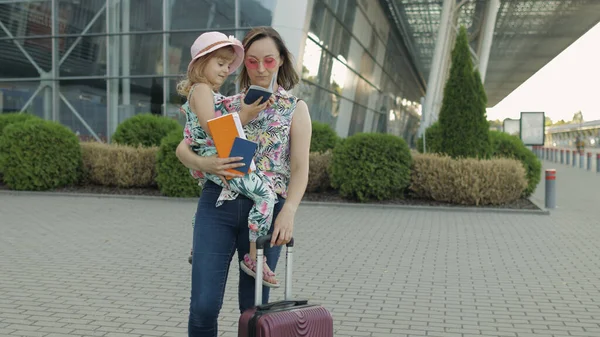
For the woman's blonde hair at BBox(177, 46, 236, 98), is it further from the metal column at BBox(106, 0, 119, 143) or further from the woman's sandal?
the metal column at BBox(106, 0, 119, 143)

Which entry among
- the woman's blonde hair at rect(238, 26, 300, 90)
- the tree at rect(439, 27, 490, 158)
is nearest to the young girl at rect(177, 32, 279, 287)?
the woman's blonde hair at rect(238, 26, 300, 90)

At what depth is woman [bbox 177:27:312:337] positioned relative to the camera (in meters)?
3.23

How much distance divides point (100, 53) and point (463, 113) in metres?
12.2

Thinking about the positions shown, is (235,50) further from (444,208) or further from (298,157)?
(444,208)

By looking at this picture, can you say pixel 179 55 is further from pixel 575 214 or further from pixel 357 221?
pixel 575 214

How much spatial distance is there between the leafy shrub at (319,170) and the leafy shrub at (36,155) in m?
5.67

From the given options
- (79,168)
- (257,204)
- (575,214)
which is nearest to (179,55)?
(79,168)

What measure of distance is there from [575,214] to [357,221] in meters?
4.58

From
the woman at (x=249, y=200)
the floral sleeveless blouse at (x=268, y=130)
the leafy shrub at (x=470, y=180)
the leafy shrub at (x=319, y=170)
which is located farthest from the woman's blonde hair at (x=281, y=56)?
the leafy shrub at (x=319, y=170)

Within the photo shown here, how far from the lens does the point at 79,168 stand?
57.0 feet

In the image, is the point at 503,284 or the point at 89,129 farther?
the point at 89,129

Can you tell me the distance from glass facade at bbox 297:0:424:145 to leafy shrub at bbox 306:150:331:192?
6617mm

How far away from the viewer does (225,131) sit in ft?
10.1

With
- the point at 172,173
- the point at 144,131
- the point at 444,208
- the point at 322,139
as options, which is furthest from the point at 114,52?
the point at 444,208
